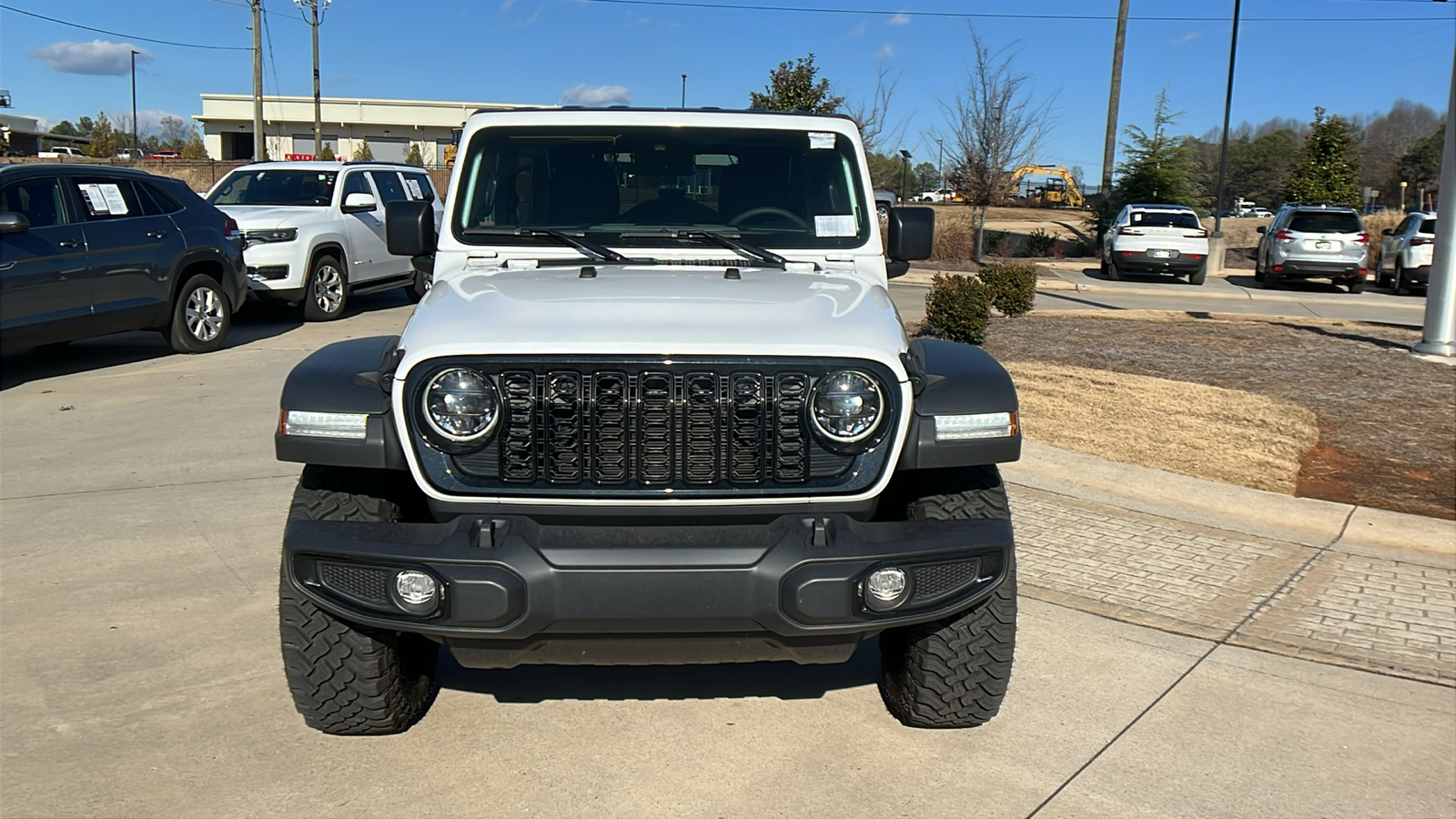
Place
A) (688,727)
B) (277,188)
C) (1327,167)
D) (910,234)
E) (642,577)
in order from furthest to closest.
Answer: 1. (1327,167)
2. (277,188)
3. (910,234)
4. (688,727)
5. (642,577)

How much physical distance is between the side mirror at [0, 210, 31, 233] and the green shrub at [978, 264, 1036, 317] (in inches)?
373

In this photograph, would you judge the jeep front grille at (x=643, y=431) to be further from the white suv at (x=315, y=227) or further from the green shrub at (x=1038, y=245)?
the green shrub at (x=1038, y=245)

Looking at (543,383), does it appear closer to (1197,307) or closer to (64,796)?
(64,796)

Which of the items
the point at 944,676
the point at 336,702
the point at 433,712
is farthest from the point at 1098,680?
the point at 336,702

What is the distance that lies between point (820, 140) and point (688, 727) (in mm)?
2281

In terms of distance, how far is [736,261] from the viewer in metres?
4.41

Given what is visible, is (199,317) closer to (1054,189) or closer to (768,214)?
(768,214)

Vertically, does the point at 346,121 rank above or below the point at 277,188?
above

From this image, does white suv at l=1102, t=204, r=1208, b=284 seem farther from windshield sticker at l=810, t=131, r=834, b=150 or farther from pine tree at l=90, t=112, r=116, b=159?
pine tree at l=90, t=112, r=116, b=159

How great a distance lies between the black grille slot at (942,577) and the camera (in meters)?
3.21

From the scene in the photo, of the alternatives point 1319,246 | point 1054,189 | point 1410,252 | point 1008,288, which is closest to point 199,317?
point 1008,288

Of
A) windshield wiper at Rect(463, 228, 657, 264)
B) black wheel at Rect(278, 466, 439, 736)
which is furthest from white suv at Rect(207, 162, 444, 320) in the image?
black wheel at Rect(278, 466, 439, 736)

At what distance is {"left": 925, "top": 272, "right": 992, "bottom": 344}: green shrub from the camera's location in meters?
11.3

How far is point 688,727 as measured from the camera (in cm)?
398
